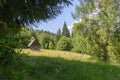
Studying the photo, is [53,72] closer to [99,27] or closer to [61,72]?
[61,72]

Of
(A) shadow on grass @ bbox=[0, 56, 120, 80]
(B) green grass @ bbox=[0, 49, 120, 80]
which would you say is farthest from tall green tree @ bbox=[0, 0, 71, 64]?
(A) shadow on grass @ bbox=[0, 56, 120, 80]

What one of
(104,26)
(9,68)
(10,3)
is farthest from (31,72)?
(104,26)

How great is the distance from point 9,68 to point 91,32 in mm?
21508

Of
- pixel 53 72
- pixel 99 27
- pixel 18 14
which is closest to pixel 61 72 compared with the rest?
pixel 53 72

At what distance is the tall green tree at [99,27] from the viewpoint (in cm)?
2445

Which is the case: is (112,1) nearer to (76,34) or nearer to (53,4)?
(76,34)

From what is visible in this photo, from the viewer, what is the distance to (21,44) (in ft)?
14.5

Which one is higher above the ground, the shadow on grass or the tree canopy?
the tree canopy

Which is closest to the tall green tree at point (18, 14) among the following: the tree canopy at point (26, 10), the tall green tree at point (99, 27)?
the tree canopy at point (26, 10)

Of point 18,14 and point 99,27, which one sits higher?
point 99,27

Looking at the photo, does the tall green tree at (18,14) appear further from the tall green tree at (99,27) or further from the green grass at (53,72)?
the tall green tree at (99,27)

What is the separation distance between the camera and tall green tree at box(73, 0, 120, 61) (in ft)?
80.2

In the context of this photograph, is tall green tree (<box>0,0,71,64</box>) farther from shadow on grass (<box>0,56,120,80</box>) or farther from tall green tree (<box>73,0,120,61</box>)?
tall green tree (<box>73,0,120,61</box>)

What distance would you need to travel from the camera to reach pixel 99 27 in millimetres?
25391
